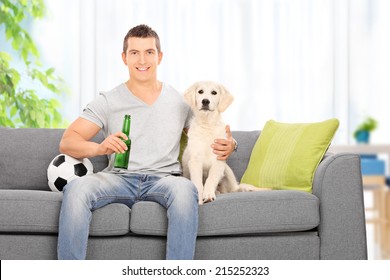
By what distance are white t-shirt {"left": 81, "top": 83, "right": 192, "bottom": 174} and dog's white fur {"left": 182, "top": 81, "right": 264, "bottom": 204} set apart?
110 millimetres

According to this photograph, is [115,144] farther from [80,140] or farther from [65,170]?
[65,170]

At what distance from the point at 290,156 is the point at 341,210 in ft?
1.33

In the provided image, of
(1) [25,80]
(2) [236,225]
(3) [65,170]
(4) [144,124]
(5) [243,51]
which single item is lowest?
(2) [236,225]

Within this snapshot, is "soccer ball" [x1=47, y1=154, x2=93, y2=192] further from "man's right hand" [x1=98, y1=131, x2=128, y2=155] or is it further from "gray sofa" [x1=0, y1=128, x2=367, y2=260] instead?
"man's right hand" [x1=98, y1=131, x2=128, y2=155]

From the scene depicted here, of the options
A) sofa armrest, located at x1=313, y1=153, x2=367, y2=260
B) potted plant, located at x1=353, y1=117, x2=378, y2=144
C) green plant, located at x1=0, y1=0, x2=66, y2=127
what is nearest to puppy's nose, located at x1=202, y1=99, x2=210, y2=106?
sofa armrest, located at x1=313, y1=153, x2=367, y2=260

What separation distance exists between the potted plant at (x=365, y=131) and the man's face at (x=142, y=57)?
8.86 feet

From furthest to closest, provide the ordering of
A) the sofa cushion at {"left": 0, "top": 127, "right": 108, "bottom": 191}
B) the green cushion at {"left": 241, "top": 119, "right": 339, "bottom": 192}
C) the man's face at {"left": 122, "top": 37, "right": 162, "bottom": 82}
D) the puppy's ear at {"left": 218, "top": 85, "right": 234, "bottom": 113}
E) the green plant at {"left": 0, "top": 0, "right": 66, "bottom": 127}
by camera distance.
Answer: the green plant at {"left": 0, "top": 0, "right": 66, "bottom": 127} < the sofa cushion at {"left": 0, "top": 127, "right": 108, "bottom": 191} < the puppy's ear at {"left": 218, "top": 85, "right": 234, "bottom": 113} < the green cushion at {"left": 241, "top": 119, "right": 339, "bottom": 192} < the man's face at {"left": 122, "top": 37, "right": 162, "bottom": 82}

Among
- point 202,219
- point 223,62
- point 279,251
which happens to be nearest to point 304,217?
point 279,251

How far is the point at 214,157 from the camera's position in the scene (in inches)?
114

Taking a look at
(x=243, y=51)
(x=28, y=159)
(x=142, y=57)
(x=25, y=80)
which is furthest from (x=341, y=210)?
(x=25, y=80)

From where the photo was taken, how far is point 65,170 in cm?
287

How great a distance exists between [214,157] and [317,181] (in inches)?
19.6

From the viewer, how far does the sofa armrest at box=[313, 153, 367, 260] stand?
2.61m

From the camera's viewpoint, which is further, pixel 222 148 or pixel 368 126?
pixel 368 126
